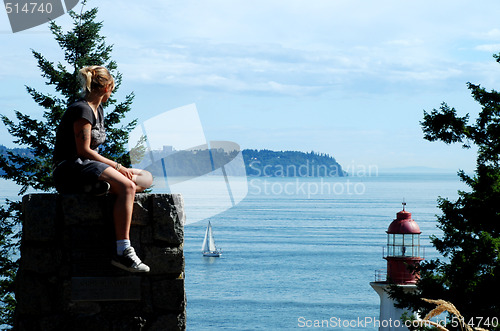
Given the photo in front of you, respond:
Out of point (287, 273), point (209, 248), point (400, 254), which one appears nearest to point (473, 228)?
point (400, 254)

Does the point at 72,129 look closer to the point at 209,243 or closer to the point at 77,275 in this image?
the point at 77,275

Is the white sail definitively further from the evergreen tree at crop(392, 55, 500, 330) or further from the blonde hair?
the blonde hair

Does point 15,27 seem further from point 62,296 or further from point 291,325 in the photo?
point 291,325

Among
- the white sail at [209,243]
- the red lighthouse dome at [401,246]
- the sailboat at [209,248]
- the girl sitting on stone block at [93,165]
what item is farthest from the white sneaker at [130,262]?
the white sail at [209,243]

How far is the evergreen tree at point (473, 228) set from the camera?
13.1m

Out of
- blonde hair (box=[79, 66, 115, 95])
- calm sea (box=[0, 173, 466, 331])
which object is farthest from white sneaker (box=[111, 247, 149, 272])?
calm sea (box=[0, 173, 466, 331])

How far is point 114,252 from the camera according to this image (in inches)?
177

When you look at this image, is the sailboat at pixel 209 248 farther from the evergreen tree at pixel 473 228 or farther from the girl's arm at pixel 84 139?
the girl's arm at pixel 84 139

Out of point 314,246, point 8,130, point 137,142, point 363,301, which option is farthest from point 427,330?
point 314,246

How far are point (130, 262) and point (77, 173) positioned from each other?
27.6 inches

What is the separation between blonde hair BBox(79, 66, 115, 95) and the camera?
4434mm

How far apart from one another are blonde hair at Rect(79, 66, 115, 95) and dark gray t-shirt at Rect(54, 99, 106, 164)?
10 cm

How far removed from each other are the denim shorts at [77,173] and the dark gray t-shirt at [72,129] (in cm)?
6

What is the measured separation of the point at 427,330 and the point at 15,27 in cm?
855
